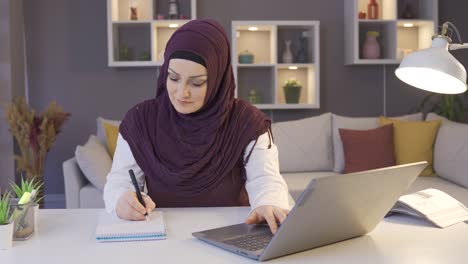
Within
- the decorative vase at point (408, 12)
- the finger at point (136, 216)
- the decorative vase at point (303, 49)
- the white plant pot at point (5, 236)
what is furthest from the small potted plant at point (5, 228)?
the decorative vase at point (408, 12)

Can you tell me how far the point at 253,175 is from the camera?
1.80m

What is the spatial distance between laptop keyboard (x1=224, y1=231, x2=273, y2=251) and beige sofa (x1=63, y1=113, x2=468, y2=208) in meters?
2.59

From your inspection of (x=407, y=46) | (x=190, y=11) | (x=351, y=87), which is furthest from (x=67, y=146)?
(x=407, y=46)

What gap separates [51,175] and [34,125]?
819 millimetres

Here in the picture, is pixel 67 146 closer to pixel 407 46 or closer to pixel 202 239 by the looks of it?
pixel 407 46

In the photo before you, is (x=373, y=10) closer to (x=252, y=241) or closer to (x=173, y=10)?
(x=173, y=10)

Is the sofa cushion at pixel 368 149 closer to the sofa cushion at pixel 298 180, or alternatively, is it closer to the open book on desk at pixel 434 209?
the sofa cushion at pixel 298 180

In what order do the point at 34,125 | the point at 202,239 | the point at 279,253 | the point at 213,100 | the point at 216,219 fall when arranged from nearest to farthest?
the point at 279,253
the point at 202,239
the point at 216,219
the point at 213,100
the point at 34,125

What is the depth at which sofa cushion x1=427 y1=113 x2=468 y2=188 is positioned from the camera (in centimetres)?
396

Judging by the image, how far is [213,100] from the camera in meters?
1.79

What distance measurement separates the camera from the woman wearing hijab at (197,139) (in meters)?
1.68

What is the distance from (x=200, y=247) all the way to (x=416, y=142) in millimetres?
3331

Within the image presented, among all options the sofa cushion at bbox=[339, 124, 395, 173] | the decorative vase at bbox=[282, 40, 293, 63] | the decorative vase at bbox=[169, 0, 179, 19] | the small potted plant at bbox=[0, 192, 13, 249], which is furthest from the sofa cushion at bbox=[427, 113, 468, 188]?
the small potted plant at bbox=[0, 192, 13, 249]

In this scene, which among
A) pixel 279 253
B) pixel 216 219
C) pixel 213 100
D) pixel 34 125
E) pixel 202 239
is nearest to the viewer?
pixel 279 253
